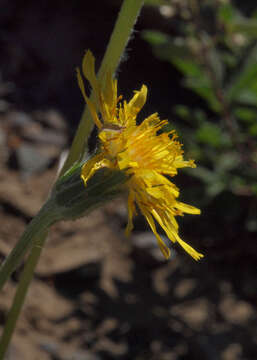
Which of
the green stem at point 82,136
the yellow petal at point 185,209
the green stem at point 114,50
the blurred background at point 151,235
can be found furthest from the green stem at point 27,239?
the blurred background at point 151,235

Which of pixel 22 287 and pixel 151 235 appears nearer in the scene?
pixel 22 287

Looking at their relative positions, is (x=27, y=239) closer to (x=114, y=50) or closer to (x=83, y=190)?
(x=83, y=190)

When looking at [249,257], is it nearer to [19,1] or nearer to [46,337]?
[46,337]

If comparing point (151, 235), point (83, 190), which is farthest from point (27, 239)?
point (151, 235)

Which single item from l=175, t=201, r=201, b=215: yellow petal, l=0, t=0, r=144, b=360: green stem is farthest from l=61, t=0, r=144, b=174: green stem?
l=175, t=201, r=201, b=215: yellow petal

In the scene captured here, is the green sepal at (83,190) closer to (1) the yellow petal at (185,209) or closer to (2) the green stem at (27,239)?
(2) the green stem at (27,239)
